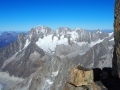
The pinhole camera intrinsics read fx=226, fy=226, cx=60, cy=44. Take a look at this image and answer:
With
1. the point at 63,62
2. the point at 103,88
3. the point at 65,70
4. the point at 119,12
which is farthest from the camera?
Answer: the point at 63,62

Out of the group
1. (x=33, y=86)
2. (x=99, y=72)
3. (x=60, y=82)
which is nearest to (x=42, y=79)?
(x=33, y=86)

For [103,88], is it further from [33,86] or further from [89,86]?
[33,86]

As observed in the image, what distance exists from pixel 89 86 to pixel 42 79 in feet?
336

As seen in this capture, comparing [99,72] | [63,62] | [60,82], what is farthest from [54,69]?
[99,72]

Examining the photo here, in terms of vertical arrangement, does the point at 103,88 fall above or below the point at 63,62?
above

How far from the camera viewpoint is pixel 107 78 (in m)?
28.8

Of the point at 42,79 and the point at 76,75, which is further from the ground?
the point at 76,75

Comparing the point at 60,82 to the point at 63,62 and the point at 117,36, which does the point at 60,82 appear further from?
the point at 117,36

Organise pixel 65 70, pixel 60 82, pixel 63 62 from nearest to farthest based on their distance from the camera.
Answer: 1. pixel 60 82
2. pixel 65 70
3. pixel 63 62

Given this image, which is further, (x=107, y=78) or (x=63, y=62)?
(x=63, y=62)

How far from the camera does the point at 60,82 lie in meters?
109

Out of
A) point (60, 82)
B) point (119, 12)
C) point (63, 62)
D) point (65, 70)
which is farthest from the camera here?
point (63, 62)

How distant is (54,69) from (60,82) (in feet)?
78.1

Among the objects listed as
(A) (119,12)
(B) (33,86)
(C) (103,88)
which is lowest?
(B) (33,86)
